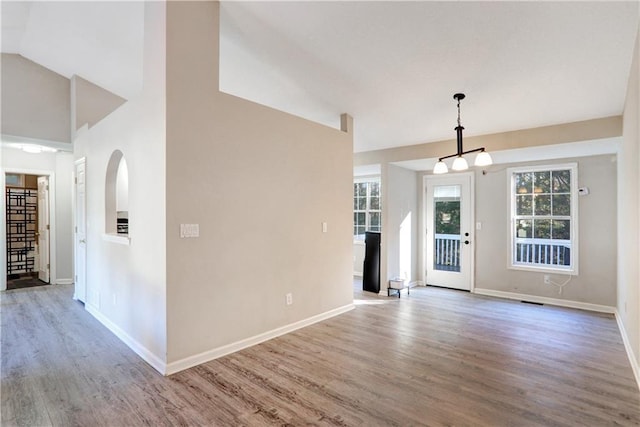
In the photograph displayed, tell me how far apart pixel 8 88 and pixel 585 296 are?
30.0 ft

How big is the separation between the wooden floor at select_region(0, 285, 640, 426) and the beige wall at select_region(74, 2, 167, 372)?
243 mm

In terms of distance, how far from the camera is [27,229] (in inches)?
278

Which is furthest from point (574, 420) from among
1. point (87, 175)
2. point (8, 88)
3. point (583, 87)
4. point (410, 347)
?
point (8, 88)

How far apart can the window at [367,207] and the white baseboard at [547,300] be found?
2406 millimetres

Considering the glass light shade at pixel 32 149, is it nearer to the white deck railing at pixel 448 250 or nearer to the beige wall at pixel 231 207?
the beige wall at pixel 231 207

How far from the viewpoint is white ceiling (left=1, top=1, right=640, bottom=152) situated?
2.80 metres

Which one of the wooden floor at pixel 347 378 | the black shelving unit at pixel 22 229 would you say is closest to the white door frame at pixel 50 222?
the black shelving unit at pixel 22 229

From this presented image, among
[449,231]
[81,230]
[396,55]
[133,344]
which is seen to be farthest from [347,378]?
[81,230]

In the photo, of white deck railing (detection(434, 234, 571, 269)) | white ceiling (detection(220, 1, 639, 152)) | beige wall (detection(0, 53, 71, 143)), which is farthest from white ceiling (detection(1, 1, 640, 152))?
white deck railing (detection(434, 234, 571, 269))

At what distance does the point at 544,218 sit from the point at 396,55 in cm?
381

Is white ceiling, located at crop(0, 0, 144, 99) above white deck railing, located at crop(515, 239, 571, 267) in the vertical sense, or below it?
above

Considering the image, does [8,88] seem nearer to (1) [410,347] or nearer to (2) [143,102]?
(2) [143,102]

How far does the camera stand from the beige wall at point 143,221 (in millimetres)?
2812

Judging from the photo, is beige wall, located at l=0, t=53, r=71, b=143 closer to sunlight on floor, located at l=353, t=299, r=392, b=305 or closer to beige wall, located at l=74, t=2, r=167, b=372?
beige wall, located at l=74, t=2, r=167, b=372
